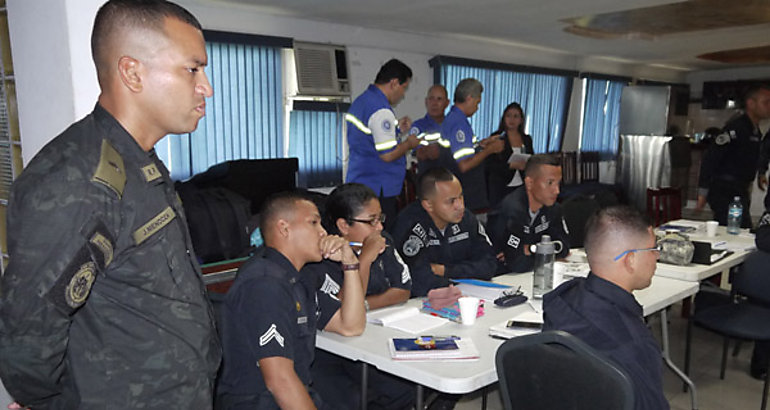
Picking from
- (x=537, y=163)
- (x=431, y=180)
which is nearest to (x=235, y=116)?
(x=431, y=180)

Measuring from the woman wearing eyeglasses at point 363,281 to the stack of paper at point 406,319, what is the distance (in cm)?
10

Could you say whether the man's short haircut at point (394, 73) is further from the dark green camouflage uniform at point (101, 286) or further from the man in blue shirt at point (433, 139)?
the dark green camouflage uniform at point (101, 286)

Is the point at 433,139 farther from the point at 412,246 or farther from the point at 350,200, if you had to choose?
the point at 350,200

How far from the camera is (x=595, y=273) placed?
6.08 feet

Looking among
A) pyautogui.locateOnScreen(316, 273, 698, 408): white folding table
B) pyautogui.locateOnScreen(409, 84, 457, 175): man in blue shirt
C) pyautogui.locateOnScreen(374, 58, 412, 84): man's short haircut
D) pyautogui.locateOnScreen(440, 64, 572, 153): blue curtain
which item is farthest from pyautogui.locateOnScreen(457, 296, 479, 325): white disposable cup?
pyautogui.locateOnScreen(440, 64, 572, 153): blue curtain

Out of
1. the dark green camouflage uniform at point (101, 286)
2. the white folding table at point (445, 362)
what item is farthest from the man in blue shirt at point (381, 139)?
the dark green camouflage uniform at point (101, 286)

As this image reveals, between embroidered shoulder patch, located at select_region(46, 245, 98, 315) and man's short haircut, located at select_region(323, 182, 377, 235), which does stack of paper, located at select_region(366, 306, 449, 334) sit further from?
embroidered shoulder patch, located at select_region(46, 245, 98, 315)

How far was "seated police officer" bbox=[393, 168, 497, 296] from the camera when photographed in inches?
111

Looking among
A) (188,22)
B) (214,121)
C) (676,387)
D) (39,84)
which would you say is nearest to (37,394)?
(188,22)

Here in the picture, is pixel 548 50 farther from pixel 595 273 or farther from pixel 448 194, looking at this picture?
pixel 595 273

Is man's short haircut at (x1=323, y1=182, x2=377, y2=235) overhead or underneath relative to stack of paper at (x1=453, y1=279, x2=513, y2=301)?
overhead

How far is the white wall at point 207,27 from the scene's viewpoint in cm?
189

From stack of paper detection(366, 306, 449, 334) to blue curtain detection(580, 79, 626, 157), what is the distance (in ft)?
27.6

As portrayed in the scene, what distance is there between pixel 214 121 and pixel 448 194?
10.5 ft
